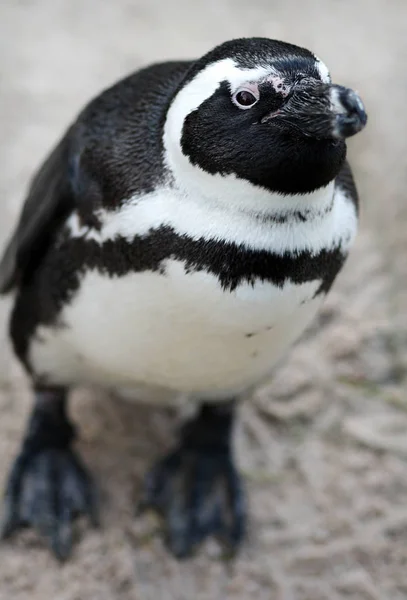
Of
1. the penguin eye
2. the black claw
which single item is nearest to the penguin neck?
the penguin eye

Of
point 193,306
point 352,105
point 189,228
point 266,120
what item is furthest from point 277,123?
point 193,306

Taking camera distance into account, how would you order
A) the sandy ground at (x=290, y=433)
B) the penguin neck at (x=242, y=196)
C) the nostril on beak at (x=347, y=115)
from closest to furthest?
the nostril on beak at (x=347, y=115) < the penguin neck at (x=242, y=196) < the sandy ground at (x=290, y=433)

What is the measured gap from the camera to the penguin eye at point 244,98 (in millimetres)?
1444

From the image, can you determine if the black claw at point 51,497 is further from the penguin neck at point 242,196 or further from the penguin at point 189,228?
the penguin neck at point 242,196

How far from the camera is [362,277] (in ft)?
9.94

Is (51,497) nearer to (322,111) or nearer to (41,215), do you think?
(41,215)

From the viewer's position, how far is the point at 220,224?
1.53m

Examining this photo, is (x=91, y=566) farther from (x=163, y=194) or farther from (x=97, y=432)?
(x=163, y=194)

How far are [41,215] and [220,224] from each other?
0.54m

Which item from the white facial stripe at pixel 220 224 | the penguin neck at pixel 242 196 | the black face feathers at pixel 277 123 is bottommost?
the white facial stripe at pixel 220 224

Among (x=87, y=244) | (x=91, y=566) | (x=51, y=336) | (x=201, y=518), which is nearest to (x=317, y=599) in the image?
(x=201, y=518)

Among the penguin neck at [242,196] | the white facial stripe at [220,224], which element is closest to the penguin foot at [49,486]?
the white facial stripe at [220,224]

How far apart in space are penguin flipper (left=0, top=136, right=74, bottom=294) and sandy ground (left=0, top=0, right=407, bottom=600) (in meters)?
0.64

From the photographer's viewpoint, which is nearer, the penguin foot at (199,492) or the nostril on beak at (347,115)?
the nostril on beak at (347,115)
